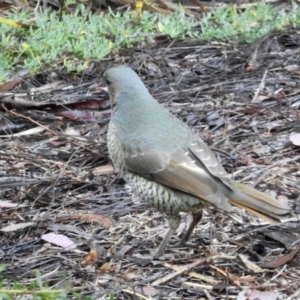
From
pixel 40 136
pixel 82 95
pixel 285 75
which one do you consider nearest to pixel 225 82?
pixel 285 75

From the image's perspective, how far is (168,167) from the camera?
4.75m

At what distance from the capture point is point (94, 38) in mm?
8148

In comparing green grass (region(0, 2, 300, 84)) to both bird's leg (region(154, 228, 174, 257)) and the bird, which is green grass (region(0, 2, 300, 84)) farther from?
bird's leg (region(154, 228, 174, 257))

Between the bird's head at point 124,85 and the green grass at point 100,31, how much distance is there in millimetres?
2249

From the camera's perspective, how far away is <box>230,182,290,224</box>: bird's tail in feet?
15.1

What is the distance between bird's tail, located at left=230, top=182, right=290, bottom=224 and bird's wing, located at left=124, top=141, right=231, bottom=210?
0.08m

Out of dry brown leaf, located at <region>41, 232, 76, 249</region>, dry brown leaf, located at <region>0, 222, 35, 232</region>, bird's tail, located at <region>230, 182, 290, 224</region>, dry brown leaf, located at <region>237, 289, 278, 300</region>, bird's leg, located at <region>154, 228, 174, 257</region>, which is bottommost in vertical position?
dry brown leaf, located at <region>0, 222, 35, 232</region>

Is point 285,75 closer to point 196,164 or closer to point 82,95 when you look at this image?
point 82,95

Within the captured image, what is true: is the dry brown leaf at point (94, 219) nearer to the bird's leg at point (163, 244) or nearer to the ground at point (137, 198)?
the ground at point (137, 198)

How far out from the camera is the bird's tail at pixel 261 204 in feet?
15.1

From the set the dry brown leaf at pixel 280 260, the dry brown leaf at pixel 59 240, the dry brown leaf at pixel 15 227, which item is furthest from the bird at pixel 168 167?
the dry brown leaf at pixel 15 227

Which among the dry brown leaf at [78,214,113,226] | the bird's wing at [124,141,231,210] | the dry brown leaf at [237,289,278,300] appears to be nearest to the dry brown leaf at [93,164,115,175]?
the dry brown leaf at [78,214,113,226]

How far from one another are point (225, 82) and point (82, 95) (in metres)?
1.14

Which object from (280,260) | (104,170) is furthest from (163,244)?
(104,170)
